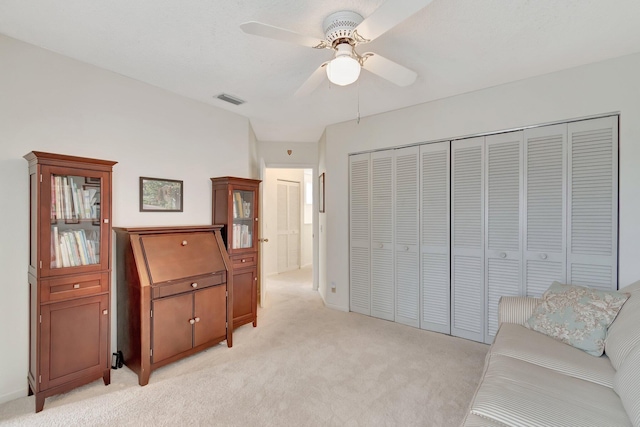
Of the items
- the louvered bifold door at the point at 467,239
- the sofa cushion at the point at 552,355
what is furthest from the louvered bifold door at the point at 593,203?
the sofa cushion at the point at 552,355

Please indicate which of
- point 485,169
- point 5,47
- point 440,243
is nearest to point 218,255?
point 5,47

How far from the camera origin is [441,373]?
7.48 ft

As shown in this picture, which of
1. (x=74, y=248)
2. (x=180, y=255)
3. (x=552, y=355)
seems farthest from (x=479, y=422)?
(x=74, y=248)

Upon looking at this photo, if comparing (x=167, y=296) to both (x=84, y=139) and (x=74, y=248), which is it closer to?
(x=74, y=248)

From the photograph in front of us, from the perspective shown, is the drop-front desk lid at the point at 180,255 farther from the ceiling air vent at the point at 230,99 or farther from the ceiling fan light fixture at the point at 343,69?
the ceiling fan light fixture at the point at 343,69

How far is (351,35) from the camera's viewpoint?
160cm

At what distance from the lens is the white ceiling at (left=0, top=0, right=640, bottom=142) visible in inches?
64.5

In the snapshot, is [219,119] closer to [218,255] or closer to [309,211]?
[218,255]

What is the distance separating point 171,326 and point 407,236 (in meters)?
2.46

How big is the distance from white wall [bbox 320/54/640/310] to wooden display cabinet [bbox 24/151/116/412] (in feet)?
8.08

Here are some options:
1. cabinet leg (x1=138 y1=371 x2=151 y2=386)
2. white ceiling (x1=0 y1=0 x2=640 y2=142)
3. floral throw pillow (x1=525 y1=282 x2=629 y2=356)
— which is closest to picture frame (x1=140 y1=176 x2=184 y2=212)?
white ceiling (x1=0 y1=0 x2=640 y2=142)

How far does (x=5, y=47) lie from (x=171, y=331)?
7.41ft

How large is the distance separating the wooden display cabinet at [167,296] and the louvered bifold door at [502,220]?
2501 mm

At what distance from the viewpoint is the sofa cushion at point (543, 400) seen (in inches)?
Result: 45.9
